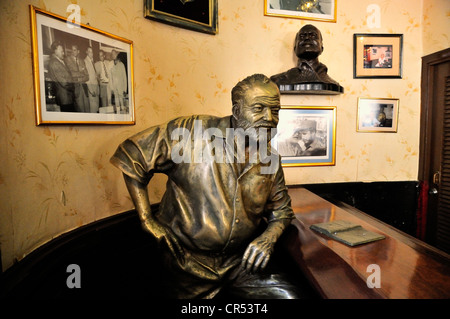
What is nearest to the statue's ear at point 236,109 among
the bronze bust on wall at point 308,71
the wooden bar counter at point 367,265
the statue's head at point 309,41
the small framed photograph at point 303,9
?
the wooden bar counter at point 367,265

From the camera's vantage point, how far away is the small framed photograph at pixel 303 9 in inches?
116

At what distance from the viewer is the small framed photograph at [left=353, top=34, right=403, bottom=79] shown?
3.14 meters

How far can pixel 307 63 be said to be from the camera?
282cm

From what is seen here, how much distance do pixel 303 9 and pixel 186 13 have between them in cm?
140

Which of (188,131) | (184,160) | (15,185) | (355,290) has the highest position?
(188,131)

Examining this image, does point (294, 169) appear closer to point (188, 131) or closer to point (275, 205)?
point (275, 205)

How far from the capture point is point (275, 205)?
5.64 feet

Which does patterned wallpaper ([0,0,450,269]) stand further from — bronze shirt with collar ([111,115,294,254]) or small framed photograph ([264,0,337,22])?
bronze shirt with collar ([111,115,294,254])

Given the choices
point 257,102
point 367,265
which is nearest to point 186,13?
point 257,102

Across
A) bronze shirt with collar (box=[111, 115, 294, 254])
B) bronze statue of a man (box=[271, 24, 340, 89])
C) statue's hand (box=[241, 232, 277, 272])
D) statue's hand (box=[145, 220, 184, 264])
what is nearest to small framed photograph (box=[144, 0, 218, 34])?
bronze statue of a man (box=[271, 24, 340, 89])

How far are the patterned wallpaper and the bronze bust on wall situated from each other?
0.74 ft

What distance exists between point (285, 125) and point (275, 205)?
5.27ft

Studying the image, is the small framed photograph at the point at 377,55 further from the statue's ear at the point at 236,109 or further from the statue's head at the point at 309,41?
the statue's ear at the point at 236,109

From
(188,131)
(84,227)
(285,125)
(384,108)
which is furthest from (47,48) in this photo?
(384,108)
